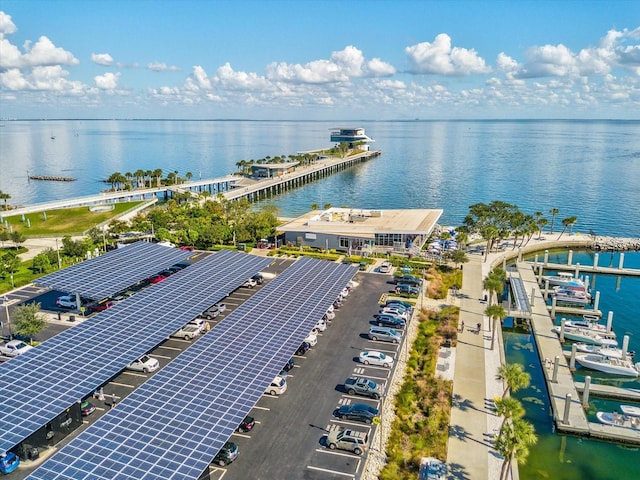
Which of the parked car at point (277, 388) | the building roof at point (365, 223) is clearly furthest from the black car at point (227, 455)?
the building roof at point (365, 223)

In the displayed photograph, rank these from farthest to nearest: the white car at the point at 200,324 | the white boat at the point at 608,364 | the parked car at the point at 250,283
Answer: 1. the parked car at the point at 250,283
2. the white car at the point at 200,324
3. the white boat at the point at 608,364

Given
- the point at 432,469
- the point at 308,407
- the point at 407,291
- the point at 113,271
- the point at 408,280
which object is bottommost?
the point at 432,469

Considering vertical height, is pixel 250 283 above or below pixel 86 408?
above

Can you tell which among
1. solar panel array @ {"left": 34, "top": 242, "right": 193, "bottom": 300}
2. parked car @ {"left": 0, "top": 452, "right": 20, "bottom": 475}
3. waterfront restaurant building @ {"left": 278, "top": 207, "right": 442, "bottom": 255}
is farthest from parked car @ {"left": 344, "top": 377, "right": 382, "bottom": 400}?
waterfront restaurant building @ {"left": 278, "top": 207, "right": 442, "bottom": 255}

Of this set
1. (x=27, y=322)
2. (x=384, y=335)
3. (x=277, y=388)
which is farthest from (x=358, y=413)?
(x=27, y=322)

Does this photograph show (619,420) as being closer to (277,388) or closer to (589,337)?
(589,337)

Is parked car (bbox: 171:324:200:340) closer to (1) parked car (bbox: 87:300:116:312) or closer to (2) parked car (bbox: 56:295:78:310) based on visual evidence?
(1) parked car (bbox: 87:300:116:312)

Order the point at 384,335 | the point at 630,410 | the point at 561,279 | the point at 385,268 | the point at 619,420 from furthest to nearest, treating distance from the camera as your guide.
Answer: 1. the point at 385,268
2. the point at 561,279
3. the point at 384,335
4. the point at 630,410
5. the point at 619,420

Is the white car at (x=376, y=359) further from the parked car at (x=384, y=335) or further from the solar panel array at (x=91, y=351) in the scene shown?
the solar panel array at (x=91, y=351)

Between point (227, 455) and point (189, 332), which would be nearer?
point (227, 455)
